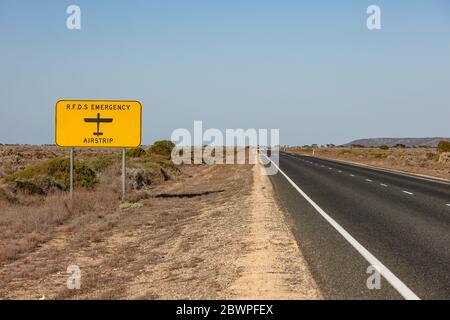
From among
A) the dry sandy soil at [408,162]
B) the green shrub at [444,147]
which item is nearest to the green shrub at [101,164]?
the dry sandy soil at [408,162]

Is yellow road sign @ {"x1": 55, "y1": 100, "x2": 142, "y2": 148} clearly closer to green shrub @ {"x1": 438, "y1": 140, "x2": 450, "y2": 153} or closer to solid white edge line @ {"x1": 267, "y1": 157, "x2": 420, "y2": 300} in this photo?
solid white edge line @ {"x1": 267, "y1": 157, "x2": 420, "y2": 300}

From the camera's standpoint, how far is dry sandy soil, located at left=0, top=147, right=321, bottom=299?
7227 mm

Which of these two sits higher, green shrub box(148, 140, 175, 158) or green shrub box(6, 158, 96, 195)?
green shrub box(148, 140, 175, 158)

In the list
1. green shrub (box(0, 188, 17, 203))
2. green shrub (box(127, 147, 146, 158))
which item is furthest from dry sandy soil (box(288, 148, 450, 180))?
green shrub (box(0, 188, 17, 203))

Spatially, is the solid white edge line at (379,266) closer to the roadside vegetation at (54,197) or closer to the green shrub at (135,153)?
the roadside vegetation at (54,197)

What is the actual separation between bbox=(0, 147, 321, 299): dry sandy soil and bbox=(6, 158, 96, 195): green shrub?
4.45 meters

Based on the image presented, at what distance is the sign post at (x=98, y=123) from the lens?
2092 cm

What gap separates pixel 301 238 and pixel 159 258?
2649mm

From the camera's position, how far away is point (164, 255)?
34.8 ft

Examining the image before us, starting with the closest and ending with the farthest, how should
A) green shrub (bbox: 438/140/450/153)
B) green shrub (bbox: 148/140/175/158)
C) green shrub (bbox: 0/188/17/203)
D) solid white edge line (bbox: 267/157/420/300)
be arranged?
solid white edge line (bbox: 267/157/420/300) < green shrub (bbox: 0/188/17/203) < green shrub (bbox: 148/140/175/158) < green shrub (bbox: 438/140/450/153)

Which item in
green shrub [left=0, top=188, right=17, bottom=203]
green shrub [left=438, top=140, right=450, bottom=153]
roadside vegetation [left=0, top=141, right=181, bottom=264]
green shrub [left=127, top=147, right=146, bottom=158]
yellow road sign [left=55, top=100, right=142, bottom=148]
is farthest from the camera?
green shrub [left=438, top=140, right=450, bottom=153]
